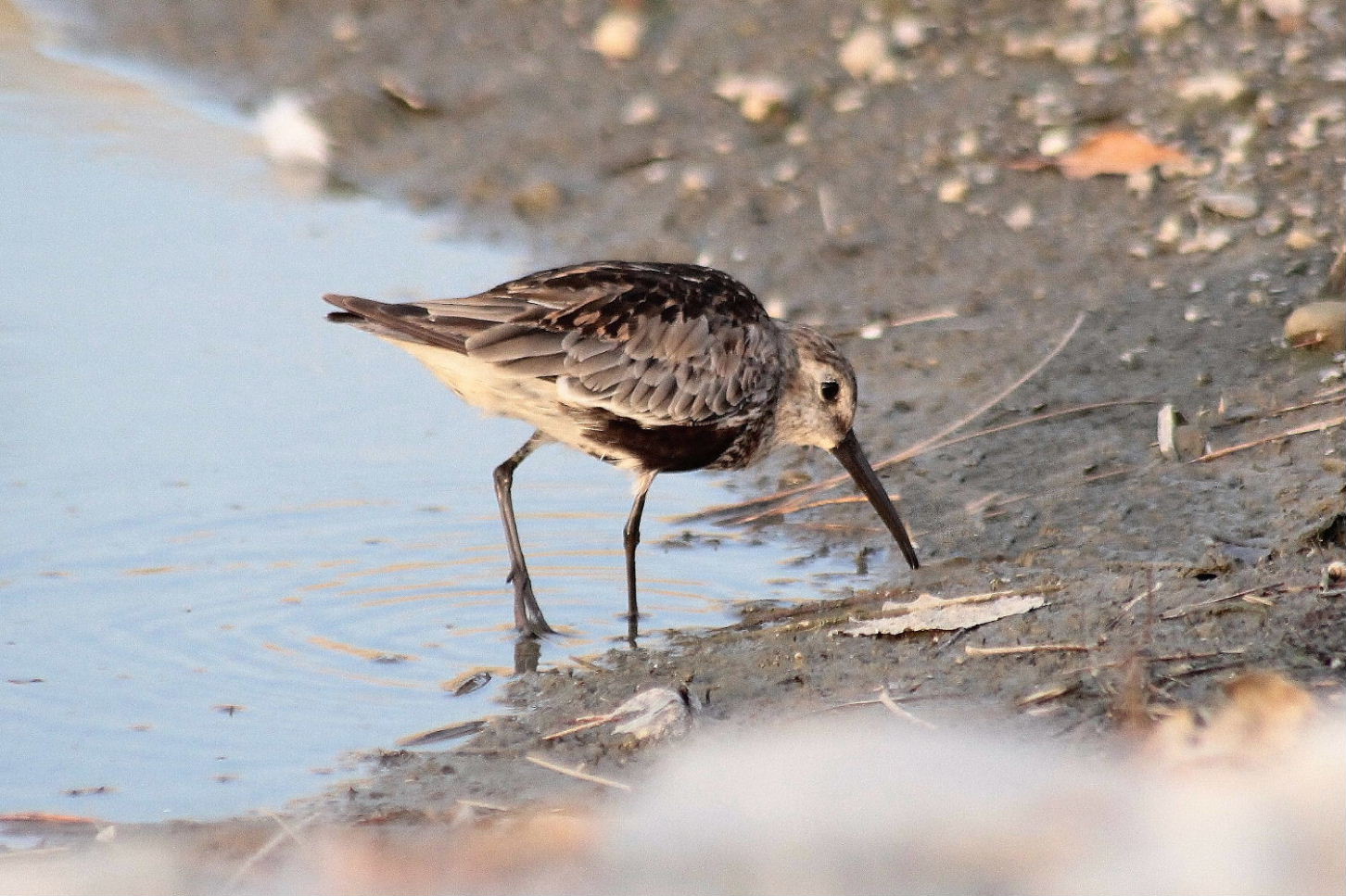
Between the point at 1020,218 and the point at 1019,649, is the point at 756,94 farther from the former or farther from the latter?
the point at 1019,649

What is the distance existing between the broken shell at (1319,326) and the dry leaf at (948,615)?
226 cm

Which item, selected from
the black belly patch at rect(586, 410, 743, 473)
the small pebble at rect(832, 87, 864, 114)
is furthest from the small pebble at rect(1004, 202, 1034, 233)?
the black belly patch at rect(586, 410, 743, 473)

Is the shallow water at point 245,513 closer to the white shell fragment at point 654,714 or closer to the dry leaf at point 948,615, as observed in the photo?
the white shell fragment at point 654,714

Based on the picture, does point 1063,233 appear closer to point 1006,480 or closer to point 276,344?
point 1006,480

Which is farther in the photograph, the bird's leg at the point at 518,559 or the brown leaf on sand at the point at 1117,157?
the brown leaf on sand at the point at 1117,157

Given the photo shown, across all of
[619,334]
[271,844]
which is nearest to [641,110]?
[619,334]

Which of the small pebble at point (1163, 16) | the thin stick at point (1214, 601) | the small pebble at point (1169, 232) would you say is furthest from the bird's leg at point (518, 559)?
the small pebble at point (1163, 16)

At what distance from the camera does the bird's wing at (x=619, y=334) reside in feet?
Answer: 20.6

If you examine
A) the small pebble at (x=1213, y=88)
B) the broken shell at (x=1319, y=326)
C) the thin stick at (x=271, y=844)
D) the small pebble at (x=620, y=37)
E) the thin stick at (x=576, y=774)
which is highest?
the small pebble at (x=620, y=37)

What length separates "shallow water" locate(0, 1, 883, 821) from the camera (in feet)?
18.2

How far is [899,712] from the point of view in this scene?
4852mm

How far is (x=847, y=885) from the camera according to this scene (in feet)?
13.4

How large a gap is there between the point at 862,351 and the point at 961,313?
45cm

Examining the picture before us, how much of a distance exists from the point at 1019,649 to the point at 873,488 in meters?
1.87
